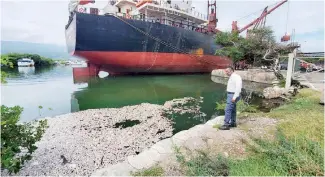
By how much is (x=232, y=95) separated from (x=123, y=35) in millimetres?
12417

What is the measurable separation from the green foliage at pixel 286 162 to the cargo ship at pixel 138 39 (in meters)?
13.7

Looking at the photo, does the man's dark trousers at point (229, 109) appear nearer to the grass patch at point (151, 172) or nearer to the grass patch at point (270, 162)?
the grass patch at point (270, 162)

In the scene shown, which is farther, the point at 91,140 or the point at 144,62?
the point at 144,62

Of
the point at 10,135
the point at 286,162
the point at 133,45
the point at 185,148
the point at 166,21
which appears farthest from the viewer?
the point at 166,21

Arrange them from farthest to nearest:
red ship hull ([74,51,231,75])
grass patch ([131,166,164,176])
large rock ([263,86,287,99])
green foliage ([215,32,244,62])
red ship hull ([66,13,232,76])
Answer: green foliage ([215,32,244,62]) < red ship hull ([74,51,231,75]) < red ship hull ([66,13,232,76]) < large rock ([263,86,287,99]) < grass patch ([131,166,164,176])

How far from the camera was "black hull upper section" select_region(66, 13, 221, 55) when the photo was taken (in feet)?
44.8

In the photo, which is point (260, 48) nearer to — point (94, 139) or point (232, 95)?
point (232, 95)

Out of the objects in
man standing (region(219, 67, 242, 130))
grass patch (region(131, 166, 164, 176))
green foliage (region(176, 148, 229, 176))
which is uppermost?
man standing (region(219, 67, 242, 130))

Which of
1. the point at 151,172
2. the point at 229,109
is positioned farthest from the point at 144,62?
the point at 151,172

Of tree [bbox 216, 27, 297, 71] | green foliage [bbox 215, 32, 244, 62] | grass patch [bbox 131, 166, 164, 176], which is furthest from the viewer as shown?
green foliage [bbox 215, 32, 244, 62]

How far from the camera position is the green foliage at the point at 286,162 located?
2.12m

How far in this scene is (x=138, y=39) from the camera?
15.4 metres

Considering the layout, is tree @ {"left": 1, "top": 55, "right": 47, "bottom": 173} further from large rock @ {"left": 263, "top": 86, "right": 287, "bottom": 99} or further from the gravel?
large rock @ {"left": 263, "top": 86, "right": 287, "bottom": 99}

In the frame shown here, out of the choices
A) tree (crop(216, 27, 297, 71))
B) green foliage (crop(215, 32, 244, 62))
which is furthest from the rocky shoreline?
green foliage (crop(215, 32, 244, 62))
